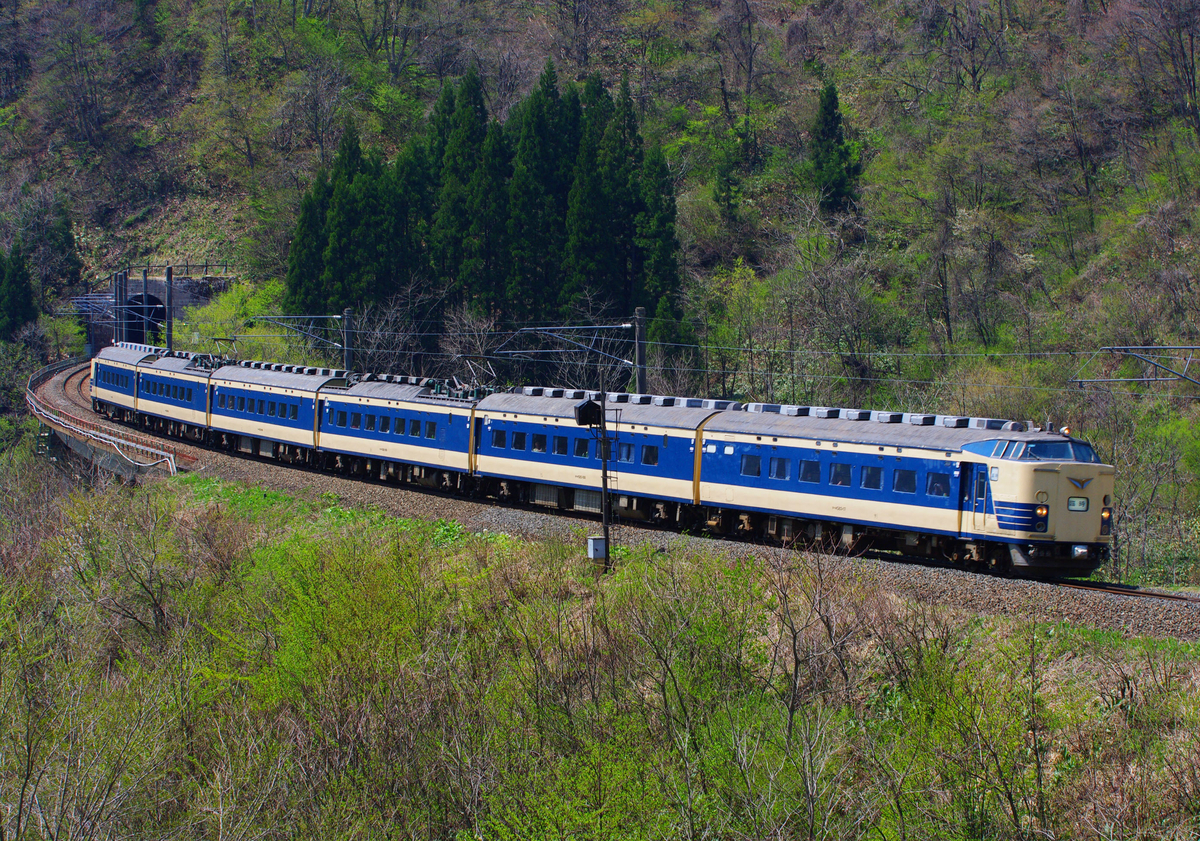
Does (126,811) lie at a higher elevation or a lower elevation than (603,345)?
lower

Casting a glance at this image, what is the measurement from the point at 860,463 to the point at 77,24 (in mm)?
92155

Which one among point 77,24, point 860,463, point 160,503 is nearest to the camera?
point 860,463

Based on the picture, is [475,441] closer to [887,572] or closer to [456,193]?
[887,572]

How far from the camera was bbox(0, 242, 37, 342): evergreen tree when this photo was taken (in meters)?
73.6

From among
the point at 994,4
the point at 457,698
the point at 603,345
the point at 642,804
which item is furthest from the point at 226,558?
the point at 994,4

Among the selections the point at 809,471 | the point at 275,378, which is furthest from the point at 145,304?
the point at 809,471

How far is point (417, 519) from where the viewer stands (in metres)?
27.0

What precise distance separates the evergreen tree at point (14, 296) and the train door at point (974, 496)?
242ft

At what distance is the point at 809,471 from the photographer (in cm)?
2205

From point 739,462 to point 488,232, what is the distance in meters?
31.5

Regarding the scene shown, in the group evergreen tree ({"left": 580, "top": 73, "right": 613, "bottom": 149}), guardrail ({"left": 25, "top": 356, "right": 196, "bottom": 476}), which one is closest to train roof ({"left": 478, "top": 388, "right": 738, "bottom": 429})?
guardrail ({"left": 25, "top": 356, "right": 196, "bottom": 476})

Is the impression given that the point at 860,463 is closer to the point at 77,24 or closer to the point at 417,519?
the point at 417,519

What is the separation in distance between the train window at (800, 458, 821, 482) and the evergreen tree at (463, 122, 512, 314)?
3107cm

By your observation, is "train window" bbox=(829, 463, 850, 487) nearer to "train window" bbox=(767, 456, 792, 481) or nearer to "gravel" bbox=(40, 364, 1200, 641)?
"train window" bbox=(767, 456, 792, 481)
